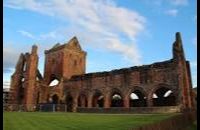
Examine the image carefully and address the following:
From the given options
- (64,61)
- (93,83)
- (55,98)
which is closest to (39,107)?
(55,98)

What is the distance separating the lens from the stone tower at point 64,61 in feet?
169

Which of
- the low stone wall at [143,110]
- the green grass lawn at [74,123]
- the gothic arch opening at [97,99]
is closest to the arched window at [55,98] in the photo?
the gothic arch opening at [97,99]

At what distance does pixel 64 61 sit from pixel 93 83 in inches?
415

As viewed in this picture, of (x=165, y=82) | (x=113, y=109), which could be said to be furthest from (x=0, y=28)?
(x=165, y=82)

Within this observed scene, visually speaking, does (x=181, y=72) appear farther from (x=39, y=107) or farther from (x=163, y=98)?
(x=39, y=107)

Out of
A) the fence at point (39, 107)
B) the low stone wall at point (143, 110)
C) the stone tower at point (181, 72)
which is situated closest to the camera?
the low stone wall at point (143, 110)

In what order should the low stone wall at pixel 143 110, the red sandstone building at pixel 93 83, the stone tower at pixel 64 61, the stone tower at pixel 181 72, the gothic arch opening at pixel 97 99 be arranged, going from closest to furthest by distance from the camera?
the low stone wall at pixel 143 110 → the stone tower at pixel 181 72 → the red sandstone building at pixel 93 83 → the gothic arch opening at pixel 97 99 → the stone tower at pixel 64 61

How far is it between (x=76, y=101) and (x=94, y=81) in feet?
15.5

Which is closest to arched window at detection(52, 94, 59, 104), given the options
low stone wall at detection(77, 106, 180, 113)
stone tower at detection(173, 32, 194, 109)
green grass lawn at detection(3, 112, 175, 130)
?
low stone wall at detection(77, 106, 180, 113)

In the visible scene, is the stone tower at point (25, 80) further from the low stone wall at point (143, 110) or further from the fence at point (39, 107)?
the low stone wall at point (143, 110)

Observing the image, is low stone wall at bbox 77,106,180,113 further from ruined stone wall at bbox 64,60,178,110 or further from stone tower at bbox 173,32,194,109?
ruined stone wall at bbox 64,60,178,110

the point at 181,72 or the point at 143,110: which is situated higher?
the point at 181,72

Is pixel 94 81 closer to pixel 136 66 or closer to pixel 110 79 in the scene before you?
pixel 110 79

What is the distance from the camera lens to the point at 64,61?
5144 cm
